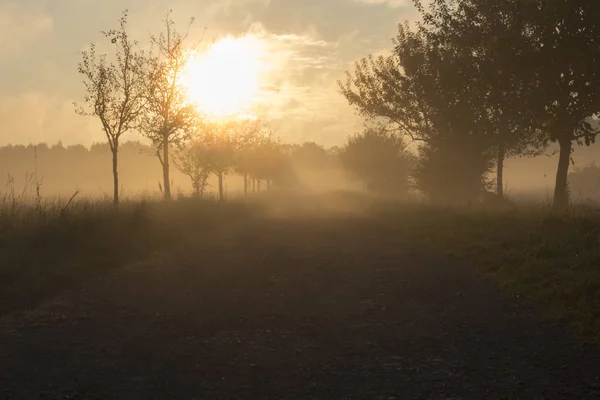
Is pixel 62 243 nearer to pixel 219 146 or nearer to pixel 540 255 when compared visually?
pixel 540 255

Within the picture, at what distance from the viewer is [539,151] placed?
121ft

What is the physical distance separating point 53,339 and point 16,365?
1.13 meters

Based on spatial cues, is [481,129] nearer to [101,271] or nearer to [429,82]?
[429,82]

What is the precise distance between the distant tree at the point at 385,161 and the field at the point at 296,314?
44.6m

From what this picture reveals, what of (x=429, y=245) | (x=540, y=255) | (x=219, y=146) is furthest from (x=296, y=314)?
(x=219, y=146)

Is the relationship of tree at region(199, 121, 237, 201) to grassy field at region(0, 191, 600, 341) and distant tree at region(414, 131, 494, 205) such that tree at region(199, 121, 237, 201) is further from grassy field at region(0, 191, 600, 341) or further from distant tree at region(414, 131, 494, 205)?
grassy field at region(0, 191, 600, 341)

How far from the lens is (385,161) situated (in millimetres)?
62531

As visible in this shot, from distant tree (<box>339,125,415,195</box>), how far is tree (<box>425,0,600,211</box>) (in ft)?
124

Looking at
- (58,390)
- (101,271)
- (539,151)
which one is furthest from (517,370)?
(539,151)

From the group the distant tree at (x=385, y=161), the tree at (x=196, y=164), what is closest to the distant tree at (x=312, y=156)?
the distant tree at (x=385, y=161)

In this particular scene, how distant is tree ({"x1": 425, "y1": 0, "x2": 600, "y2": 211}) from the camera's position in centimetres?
1906

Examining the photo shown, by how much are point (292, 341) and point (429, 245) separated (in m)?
11.0

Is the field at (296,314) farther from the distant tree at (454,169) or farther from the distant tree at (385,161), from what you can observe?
the distant tree at (385,161)

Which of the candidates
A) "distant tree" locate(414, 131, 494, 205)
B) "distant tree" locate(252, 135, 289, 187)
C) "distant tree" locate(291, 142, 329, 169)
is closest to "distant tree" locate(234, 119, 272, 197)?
"distant tree" locate(252, 135, 289, 187)
